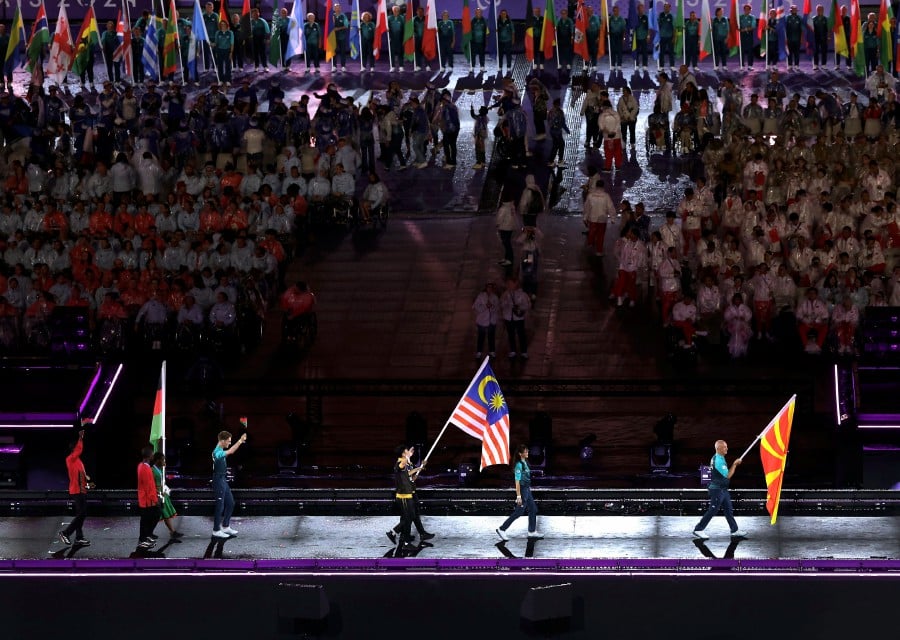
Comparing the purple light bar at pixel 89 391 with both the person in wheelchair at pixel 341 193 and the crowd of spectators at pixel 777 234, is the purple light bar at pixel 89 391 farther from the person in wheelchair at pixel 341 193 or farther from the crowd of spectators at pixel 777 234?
the crowd of spectators at pixel 777 234

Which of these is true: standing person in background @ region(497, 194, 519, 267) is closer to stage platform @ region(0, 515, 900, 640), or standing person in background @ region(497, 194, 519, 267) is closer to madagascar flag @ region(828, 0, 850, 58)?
stage platform @ region(0, 515, 900, 640)

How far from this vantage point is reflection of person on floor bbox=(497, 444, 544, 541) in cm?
2639

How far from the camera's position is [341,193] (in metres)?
40.8

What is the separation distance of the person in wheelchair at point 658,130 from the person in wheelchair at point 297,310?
11.5 m

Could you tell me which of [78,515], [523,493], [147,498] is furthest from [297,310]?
[523,493]

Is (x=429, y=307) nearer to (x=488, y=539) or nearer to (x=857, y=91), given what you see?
(x=488, y=539)

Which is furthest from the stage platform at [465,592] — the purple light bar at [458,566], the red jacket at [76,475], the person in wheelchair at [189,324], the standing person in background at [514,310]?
the person in wheelchair at [189,324]

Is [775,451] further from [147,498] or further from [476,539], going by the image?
[147,498]

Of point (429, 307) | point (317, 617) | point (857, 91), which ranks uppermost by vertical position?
point (857, 91)

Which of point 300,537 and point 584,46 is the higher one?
point 584,46

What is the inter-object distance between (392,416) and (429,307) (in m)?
4.87

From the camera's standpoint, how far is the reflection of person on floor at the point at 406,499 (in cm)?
2614

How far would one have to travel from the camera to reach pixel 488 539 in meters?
27.4

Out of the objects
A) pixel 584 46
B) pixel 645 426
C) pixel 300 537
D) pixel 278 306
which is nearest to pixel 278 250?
pixel 278 306
